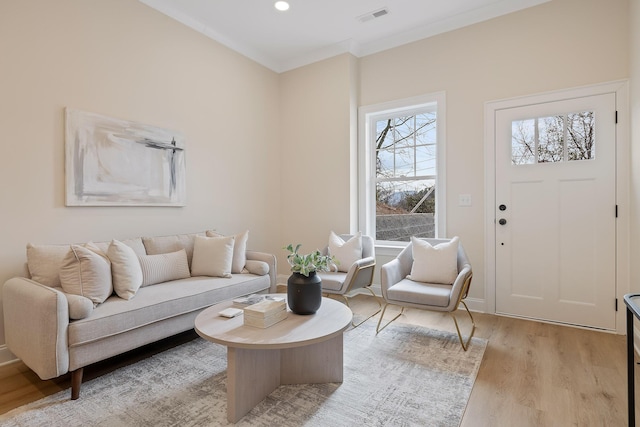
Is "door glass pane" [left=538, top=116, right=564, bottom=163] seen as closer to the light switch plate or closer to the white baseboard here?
the light switch plate

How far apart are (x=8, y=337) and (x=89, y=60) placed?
2.22 m

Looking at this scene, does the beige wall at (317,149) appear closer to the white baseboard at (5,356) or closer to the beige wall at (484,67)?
the beige wall at (484,67)

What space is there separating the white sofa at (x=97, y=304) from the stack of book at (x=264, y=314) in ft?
2.74

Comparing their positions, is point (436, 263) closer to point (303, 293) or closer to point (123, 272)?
point (303, 293)

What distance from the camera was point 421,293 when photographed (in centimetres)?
274

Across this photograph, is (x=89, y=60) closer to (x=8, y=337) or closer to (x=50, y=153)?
(x=50, y=153)

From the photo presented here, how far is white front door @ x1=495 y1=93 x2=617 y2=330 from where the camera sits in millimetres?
3002

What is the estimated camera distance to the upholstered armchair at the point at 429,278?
267 cm

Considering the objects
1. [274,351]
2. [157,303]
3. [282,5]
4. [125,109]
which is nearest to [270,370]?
[274,351]

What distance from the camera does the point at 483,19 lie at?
357 centimetres

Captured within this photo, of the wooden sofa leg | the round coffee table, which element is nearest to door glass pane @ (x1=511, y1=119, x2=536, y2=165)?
the round coffee table

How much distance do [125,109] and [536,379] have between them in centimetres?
391

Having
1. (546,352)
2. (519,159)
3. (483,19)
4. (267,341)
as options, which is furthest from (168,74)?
(546,352)

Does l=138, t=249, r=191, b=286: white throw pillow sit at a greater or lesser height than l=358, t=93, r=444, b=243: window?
lesser
